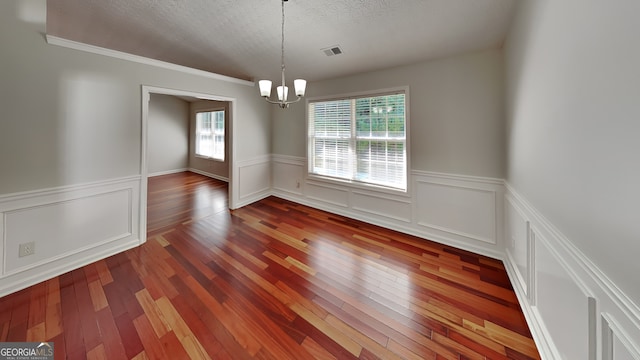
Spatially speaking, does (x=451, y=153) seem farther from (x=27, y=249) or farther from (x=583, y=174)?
(x=27, y=249)

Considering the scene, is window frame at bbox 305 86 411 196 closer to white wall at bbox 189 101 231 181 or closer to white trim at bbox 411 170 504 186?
white trim at bbox 411 170 504 186

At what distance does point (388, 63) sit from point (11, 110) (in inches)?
156

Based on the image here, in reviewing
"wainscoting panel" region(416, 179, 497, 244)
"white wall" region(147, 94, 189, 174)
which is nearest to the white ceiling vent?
Answer: "wainscoting panel" region(416, 179, 497, 244)

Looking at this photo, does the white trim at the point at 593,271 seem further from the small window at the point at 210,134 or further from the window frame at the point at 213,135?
the small window at the point at 210,134

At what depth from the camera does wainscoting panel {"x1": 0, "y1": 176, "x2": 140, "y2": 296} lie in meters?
1.98

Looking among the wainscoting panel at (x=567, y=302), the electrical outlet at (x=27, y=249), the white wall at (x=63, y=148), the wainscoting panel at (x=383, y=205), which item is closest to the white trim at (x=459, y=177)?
the wainscoting panel at (x=383, y=205)

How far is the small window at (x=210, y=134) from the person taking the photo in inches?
263

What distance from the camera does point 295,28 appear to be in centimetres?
242

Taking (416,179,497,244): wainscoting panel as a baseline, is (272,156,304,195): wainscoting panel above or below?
above

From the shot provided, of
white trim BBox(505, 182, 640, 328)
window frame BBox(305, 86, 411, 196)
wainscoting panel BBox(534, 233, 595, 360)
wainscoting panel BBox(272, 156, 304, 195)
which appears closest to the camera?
white trim BBox(505, 182, 640, 328)

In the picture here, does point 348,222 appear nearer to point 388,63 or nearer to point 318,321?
point 318,321

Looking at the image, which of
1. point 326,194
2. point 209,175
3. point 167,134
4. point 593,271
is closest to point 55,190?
point 326,194

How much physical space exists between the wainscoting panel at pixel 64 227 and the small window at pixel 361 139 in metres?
2.82

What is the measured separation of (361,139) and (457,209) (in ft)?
5.58
